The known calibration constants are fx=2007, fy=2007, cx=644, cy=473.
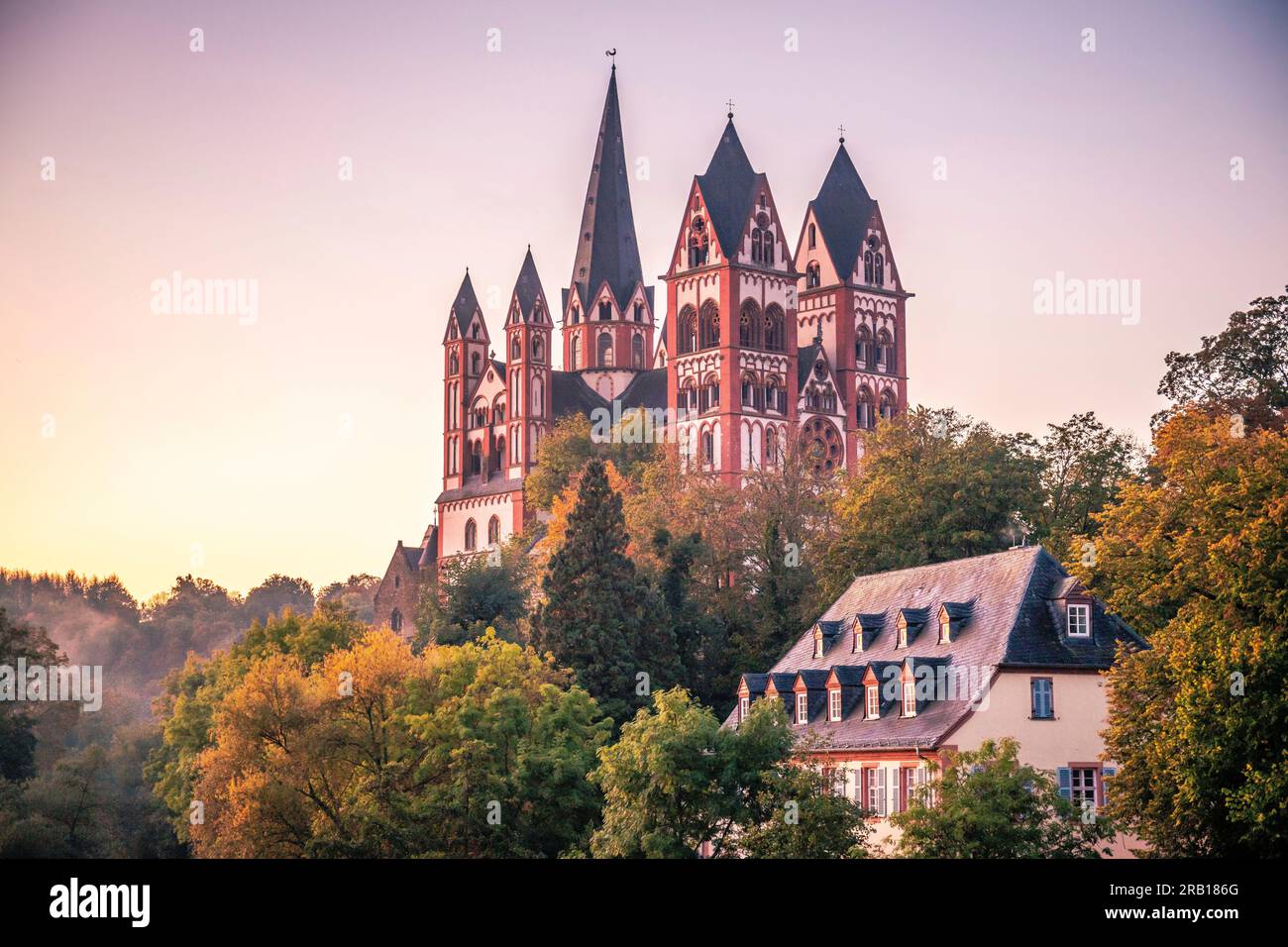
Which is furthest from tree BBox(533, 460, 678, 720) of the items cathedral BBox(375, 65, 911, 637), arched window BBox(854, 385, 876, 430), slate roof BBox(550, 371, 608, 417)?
slate roof BBox(550, 371, 608, 417)

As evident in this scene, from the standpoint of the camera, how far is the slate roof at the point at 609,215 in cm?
14088

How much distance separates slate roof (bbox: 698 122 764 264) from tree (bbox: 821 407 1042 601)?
173 feet

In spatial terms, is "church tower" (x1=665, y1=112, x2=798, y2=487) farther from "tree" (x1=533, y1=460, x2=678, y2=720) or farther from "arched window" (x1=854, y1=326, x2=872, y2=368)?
"tree" (x1=533, y1=460, x2=678, y2=720)

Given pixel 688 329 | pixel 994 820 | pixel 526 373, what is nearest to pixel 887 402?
pixel 688 329

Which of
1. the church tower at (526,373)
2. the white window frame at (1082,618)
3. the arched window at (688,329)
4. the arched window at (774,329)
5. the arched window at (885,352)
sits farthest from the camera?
the church tower at (526,373)

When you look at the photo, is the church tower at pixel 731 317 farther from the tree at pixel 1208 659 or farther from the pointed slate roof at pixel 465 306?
the tree at pixel 1208 659

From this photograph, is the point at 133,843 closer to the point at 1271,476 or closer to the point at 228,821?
the point at 228,821

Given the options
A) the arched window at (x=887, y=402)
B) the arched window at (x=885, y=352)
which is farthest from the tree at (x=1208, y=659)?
the arched window at (x=885, y=352)

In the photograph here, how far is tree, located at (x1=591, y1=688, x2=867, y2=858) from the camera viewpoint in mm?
41531

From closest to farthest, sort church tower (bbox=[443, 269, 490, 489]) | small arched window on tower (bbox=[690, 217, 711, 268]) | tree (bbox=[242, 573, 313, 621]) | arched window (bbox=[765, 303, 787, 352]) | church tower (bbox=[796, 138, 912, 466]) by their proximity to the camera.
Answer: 1. arched window (bbox=[765, 303, 787, 352])
2. small arched window on tower (bbox=[690, 217, 711, 268])
3. church tower (bbox=[796, 138, 912, 466])
4. church tower (bbox=[443, 269, 490, 489])
5. tree (bbox=[242, 573, 313, 621])

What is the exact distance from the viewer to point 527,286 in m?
133

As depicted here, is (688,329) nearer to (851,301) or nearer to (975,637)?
(851,301)

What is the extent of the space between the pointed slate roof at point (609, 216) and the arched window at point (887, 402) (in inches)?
862

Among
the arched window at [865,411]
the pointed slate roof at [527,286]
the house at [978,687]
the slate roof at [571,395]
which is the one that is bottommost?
the house at [978,687]
